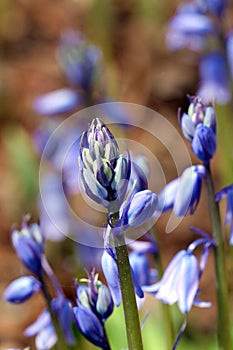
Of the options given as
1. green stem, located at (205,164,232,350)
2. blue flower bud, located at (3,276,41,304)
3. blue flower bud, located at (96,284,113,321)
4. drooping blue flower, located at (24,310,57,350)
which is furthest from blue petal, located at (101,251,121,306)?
drooping blue flower, located at (24,310,57,350)

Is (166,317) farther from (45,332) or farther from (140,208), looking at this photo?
(140,208)

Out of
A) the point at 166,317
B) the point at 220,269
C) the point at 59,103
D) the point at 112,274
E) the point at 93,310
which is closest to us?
the point at 112,274

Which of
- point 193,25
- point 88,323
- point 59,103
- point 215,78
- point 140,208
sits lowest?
Answer: point 88,323

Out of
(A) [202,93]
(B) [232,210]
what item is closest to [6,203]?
(A) [202,93]

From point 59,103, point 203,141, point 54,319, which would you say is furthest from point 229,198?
point 59,103

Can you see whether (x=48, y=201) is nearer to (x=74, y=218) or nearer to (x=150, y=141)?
(x=74, y=218)

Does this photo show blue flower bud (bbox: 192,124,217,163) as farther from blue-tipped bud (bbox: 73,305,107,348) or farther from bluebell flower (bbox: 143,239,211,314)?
blue-tipped bud (bbox: 73,305,107,348)

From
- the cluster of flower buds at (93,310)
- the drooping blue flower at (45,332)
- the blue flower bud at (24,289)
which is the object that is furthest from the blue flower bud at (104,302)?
the drooping blue flower at (45,332)

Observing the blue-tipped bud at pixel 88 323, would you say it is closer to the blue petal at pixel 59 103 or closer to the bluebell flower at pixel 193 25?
the blue petal at pixel 59 103
